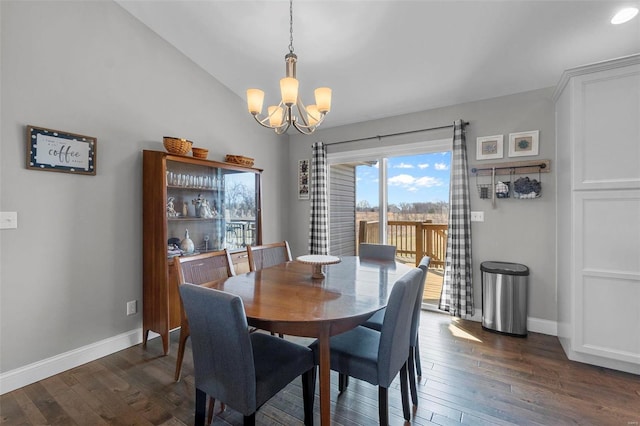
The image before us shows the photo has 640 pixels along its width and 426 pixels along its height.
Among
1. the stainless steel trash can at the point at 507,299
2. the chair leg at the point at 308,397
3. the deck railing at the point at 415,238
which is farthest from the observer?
the deck railing at the point at 415,238

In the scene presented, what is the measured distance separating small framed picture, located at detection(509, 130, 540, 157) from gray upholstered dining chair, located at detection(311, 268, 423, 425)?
2.18 meters

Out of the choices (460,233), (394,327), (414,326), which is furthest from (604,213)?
(394,327)

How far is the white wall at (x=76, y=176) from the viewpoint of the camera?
2.02 metres

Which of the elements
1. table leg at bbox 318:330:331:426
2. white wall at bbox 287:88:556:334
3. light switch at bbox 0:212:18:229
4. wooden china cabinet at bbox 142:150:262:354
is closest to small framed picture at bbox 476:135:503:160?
white wall at bbox 287:88:556:334

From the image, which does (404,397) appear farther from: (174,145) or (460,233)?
(174,145)

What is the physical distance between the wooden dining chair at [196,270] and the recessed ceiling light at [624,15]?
3.30 m

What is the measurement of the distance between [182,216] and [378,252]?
203cm

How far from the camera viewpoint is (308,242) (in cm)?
432

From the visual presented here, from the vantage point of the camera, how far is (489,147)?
121 inches

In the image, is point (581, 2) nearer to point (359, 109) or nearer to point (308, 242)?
point (359, 109)

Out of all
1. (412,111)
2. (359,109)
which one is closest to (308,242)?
(359,109)

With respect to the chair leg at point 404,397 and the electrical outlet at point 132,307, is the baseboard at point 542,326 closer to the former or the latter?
the chair leg at point 404,397

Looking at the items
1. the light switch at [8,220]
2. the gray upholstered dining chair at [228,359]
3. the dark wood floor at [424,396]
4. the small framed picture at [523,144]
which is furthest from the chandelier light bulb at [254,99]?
the small framed picture at [523,144]

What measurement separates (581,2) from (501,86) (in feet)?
3.06
